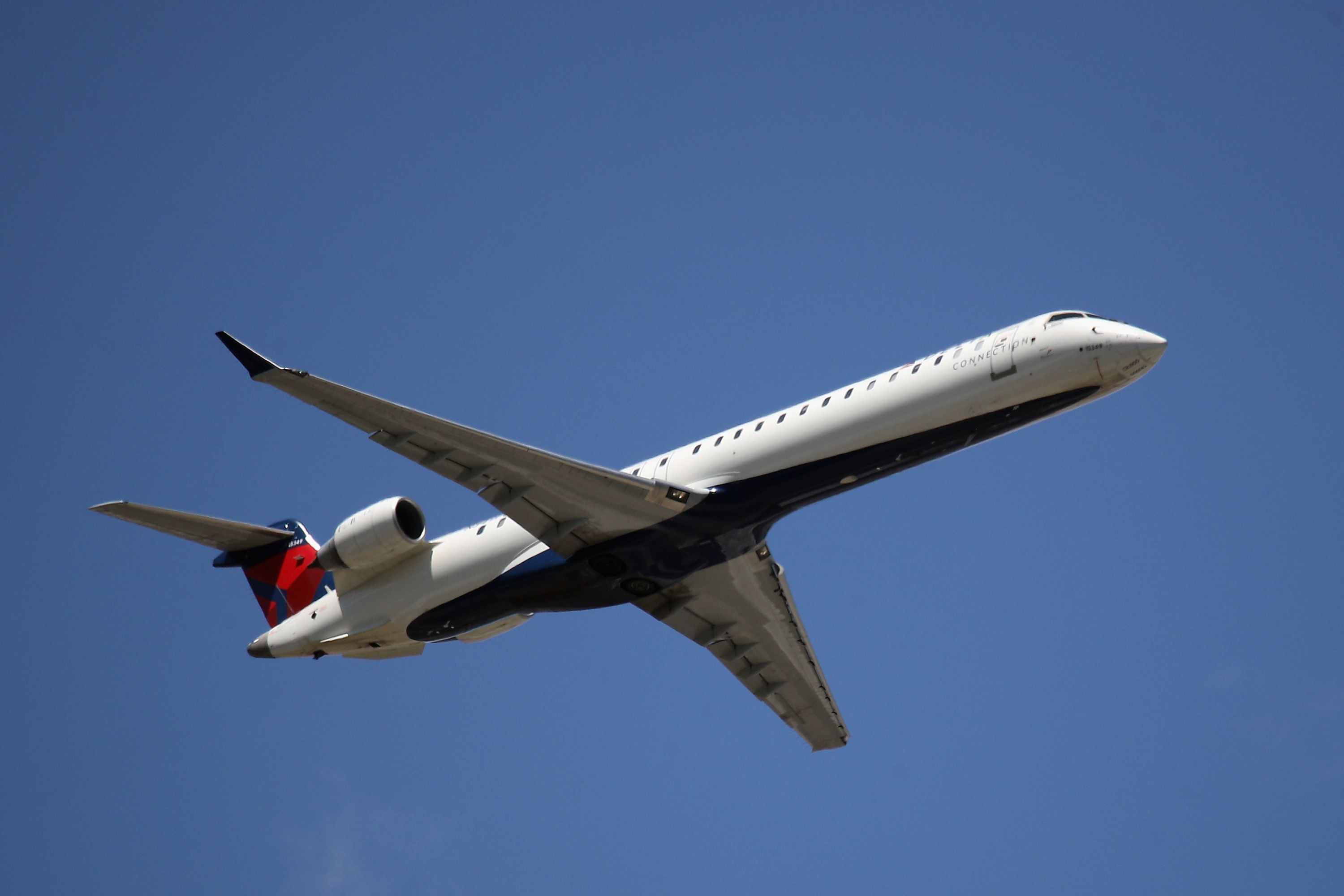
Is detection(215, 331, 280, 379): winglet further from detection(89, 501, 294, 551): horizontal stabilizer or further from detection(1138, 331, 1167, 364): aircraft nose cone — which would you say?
detection(1138, 331, 1167, 364): aircraft nose cone

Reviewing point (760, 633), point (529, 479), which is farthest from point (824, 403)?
point (760, 633)

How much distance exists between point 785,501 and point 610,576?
317cm

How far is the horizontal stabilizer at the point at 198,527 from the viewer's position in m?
21.4

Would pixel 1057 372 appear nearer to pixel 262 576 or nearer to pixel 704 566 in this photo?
pixel 704 566

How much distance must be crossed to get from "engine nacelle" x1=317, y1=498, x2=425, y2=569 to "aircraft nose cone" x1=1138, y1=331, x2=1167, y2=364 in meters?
11.7

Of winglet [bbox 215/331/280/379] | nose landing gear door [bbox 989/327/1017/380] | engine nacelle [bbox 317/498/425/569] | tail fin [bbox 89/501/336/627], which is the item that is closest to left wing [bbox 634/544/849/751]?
engine nacelle [bbox 317/498/425/569]

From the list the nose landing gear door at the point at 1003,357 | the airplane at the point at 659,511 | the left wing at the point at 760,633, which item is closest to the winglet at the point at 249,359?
the airplane at the point at 659,511

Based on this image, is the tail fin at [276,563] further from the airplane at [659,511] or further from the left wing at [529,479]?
the left wing at [529,479]

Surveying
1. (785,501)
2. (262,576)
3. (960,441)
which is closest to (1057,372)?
(960,441)

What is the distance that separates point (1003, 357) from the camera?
19094 mm

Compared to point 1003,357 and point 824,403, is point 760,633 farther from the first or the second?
point 1003,357

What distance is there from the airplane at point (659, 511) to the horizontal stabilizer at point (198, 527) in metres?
0.04

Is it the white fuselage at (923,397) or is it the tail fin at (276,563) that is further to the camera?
the tail fin at (276,563)

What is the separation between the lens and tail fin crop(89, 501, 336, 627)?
992 inches
